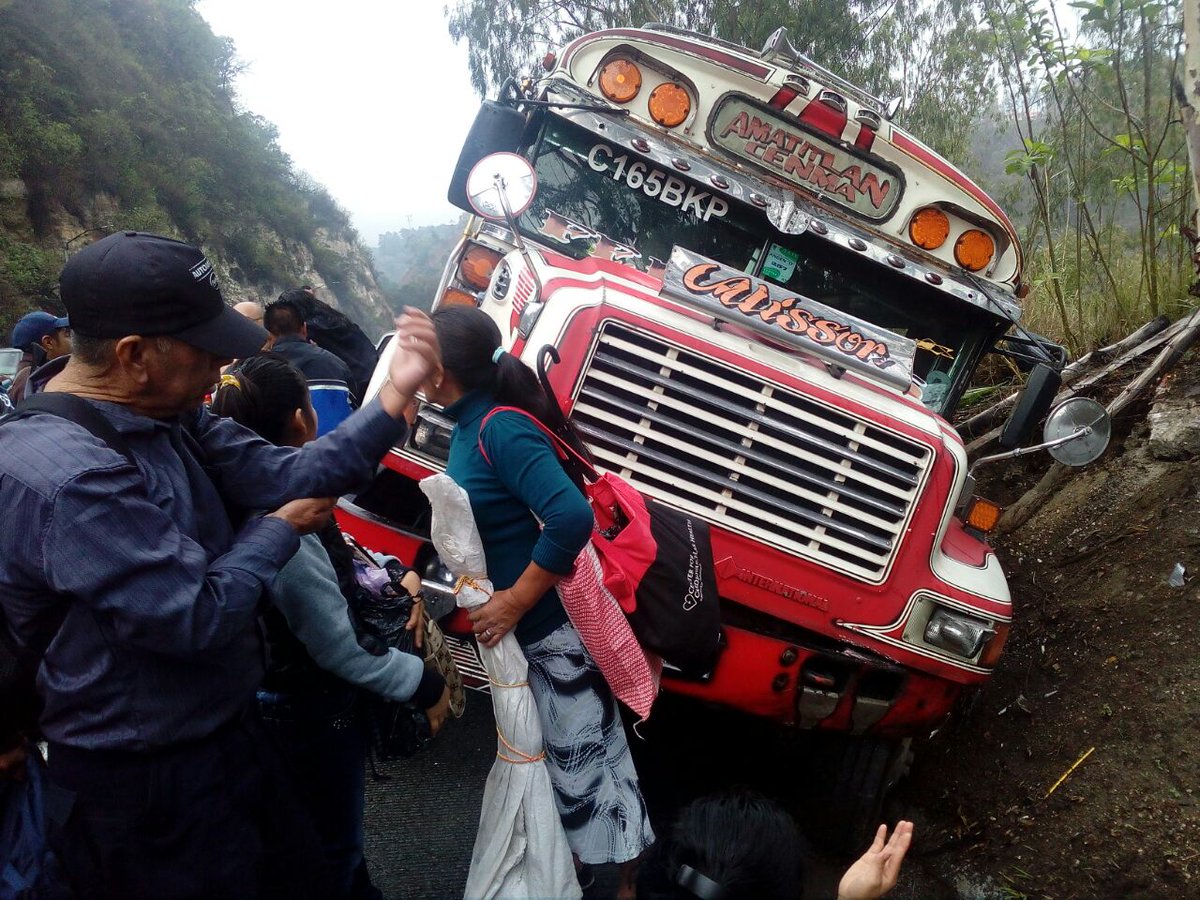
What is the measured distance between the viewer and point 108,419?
1382 mm

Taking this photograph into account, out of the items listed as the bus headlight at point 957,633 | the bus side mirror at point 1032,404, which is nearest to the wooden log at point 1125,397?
the bus side mirror at point 1032,404

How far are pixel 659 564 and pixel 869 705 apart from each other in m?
1.11

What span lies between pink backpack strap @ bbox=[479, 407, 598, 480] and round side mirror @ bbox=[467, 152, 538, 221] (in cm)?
132

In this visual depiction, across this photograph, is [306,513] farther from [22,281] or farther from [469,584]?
[22,281]

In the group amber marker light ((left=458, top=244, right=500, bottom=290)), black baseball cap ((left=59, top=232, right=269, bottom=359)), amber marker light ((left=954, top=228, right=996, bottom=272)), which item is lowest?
black baseball cap ((left=59, top=232, right=269, bottom=359))

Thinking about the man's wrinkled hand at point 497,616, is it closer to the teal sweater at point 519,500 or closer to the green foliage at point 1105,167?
the teal sweater at point 519,500

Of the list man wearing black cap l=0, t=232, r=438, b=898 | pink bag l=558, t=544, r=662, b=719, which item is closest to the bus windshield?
pink bag l=558, t=544, r=662, b=719

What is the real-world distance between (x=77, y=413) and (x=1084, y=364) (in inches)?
242

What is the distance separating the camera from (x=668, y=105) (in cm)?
391

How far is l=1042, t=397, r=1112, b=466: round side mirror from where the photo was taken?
3.02 m

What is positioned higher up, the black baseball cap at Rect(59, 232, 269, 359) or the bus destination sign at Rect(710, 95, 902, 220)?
the bus destination sign at Rect(710, 95, 902, 220)

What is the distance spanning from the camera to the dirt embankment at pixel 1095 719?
2680 millimetres

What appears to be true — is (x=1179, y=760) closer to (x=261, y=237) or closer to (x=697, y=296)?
(x=697, y=296)

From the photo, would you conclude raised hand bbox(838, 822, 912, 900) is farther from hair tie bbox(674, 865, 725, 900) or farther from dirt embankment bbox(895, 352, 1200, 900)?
dirt embankment bbox(895, 352, 1200, 900)
